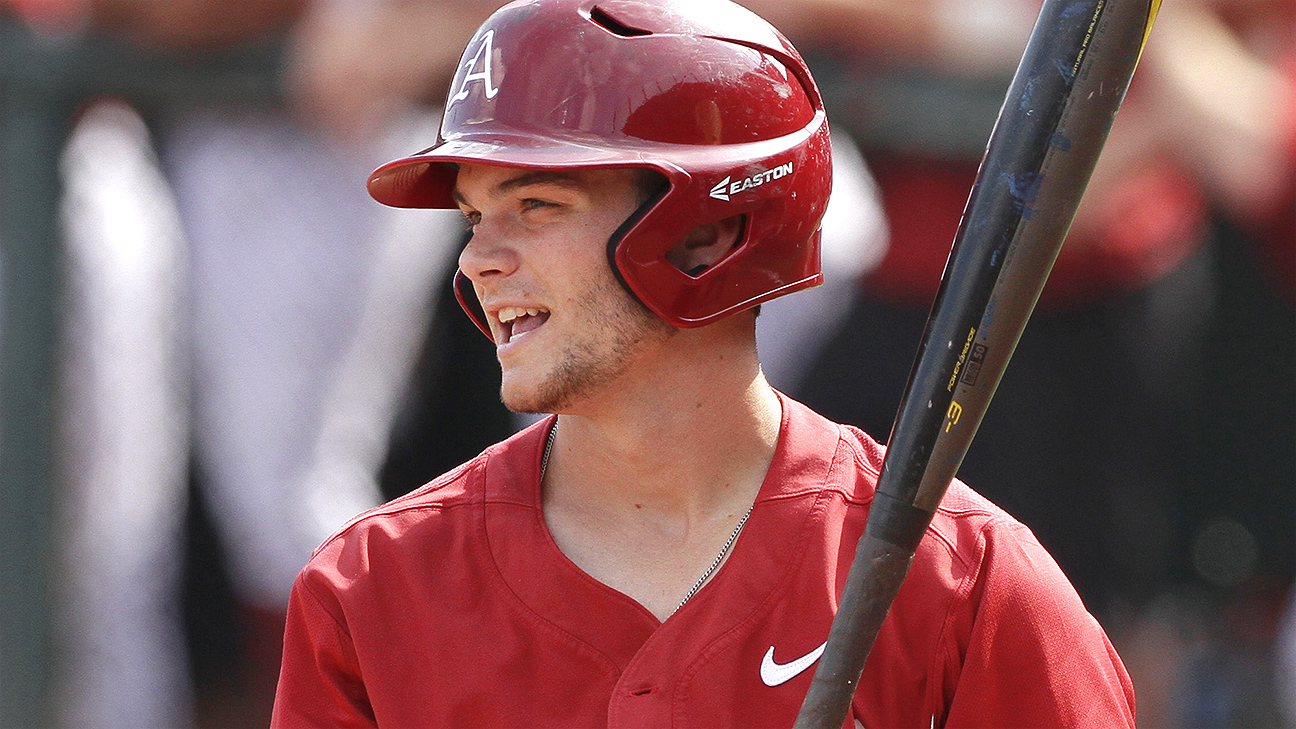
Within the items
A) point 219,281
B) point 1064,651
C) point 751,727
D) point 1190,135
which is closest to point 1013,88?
point 1064,651

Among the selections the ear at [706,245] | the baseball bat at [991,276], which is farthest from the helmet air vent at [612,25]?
the baseball bat at [991,276]

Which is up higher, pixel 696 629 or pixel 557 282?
pixel 557 282

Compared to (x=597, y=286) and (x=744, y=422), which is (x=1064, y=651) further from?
(x=597, y=286)

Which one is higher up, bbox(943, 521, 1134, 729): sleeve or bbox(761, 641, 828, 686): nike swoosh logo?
bbox(761, 641, 828, 686): nike swoosh logo

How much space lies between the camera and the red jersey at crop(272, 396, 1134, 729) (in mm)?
1863

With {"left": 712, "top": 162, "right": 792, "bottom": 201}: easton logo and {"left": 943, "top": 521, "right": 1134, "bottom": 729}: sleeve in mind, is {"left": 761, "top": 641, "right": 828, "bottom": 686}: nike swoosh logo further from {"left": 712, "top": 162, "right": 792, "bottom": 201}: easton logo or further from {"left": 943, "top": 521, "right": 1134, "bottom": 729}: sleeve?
{"left": 712, "top": 162, "right": 792, "bottom": 201}: easton logo

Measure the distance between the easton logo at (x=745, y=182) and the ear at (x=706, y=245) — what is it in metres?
0.07

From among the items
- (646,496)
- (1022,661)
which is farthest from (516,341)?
(1022,661)

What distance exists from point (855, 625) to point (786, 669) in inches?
5.5

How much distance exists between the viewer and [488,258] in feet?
6.46

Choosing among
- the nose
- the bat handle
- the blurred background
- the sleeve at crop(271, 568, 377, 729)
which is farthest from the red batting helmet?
the blurred background

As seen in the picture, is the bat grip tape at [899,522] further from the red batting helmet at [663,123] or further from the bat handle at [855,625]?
the red batting helmet at [663,123]

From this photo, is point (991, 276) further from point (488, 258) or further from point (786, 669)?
point (488, 258)

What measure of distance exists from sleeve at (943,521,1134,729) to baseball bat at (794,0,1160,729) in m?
0.15
